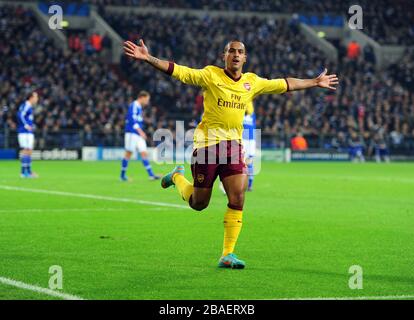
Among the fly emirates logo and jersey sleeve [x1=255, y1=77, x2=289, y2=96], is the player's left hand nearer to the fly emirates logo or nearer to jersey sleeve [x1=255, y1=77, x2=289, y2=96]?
jersey sleeve [x1=255, y1=77, x2=289, y2=96]

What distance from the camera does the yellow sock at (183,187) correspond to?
37.1 feet

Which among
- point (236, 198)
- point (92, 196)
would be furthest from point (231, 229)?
point (92, 196)

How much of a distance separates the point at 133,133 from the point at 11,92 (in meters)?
17.5

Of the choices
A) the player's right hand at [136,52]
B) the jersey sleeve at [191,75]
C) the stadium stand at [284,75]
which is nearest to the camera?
the player's right hand at [136,52]

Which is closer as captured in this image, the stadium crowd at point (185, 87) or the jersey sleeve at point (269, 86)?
the jersey sleeve at point (269, 86)

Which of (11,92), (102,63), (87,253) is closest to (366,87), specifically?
(102,63)

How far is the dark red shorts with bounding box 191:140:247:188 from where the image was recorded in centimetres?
1047

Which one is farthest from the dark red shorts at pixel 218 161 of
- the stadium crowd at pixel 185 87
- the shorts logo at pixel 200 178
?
the stadium crowd at pixel 185 87

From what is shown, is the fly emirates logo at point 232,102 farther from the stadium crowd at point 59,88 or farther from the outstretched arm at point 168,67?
the stadium crowd at point 59,88

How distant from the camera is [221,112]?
10492 mm

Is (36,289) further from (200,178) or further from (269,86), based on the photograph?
(269,86)

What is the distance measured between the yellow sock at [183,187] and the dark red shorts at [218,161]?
663 millimetres

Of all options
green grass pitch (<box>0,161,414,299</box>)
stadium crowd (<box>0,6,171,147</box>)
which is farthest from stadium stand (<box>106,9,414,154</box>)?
green grass pitch (<box>0,161,414,299</box>)

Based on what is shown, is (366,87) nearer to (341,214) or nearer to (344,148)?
(344,148)
